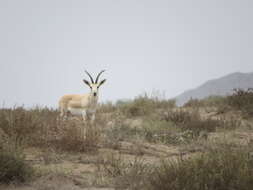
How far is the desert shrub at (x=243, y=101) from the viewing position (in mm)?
11023

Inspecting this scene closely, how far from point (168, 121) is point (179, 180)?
21.2ft

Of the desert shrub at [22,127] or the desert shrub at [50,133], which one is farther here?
the desert shrub at [22,127]

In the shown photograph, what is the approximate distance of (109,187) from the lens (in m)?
3.97

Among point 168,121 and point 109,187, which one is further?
point 168,121

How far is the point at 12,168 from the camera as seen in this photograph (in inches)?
158

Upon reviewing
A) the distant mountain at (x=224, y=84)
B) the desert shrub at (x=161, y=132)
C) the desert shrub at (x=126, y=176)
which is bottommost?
the desert shrub at (x=126, y=176)

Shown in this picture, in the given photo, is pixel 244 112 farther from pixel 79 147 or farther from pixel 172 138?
pixel 79 147

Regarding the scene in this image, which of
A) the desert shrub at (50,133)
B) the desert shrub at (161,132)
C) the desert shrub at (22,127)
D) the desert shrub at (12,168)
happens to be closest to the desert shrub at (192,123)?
the desert shrub at (161,132)

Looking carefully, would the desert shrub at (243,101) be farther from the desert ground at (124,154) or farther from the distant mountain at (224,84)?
the distant mountain at (224,84)

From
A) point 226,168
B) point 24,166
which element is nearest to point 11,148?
point 24,166

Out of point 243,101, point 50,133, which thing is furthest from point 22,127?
point 243,101

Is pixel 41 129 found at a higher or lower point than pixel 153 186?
higher

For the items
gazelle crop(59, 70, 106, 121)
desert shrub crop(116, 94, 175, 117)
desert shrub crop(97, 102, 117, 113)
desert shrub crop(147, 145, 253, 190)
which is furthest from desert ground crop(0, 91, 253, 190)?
desert shrub crop(97, 102, 117, 113)

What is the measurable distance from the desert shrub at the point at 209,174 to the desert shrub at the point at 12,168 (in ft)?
5.18
